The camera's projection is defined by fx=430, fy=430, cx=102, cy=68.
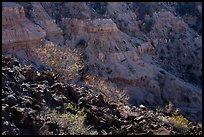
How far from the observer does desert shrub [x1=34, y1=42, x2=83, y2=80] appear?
92.7 feet

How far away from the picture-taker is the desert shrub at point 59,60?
28.2 metres

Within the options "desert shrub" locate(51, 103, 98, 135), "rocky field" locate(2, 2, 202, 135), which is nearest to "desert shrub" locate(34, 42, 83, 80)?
"rocky field" locate(2, 2, 202, 135)

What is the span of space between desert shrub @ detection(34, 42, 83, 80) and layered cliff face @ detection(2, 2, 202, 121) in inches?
83.6

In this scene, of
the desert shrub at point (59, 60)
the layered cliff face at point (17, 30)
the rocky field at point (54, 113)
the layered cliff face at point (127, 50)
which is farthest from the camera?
the layered cliff face at point (127, 50)

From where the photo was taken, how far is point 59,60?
30.0 m

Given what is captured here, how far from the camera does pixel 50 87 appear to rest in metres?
15.6

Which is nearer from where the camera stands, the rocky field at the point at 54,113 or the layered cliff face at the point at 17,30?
the rocky field at the point at 54,113

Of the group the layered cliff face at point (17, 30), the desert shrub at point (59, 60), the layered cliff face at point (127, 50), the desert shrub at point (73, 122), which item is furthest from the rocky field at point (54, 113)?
the layered cliff face at point (127, 50)

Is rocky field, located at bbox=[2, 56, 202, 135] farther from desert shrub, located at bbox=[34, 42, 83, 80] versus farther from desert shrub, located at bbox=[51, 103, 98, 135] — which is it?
desert shrub, located at bbox=[34, 42, 83, 80]

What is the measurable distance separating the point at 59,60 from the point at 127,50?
13629 millimetres

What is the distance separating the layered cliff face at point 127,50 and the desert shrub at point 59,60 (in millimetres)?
2123

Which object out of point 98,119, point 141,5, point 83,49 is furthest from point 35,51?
point 141,5

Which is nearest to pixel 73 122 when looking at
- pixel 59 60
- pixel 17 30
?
pixel 59 60

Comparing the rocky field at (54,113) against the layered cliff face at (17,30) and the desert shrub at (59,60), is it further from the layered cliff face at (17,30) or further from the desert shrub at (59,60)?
the layered cliff face at (17,30)
